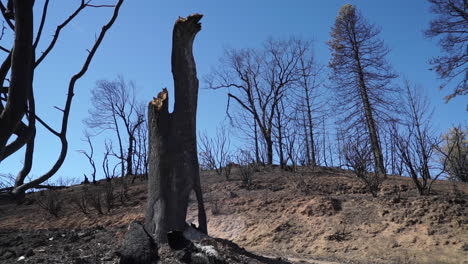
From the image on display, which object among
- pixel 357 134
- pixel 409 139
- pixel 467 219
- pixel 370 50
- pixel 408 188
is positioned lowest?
pixel 467 219

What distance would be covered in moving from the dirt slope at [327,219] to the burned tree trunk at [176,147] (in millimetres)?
966

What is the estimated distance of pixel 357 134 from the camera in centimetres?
1781

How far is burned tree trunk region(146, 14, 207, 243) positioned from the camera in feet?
18.1

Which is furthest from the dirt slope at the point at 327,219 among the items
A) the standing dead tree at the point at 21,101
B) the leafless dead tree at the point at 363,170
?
the standing dead tree at the point at 21,101

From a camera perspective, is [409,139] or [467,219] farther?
[409,139]

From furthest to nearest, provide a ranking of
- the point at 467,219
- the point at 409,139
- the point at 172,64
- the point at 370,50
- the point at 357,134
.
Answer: the point at 370,50, the point at 357,134, the point at 409,139, the point at 467,219, the point at 172,64

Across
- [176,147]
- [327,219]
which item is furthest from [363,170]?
[176,147]

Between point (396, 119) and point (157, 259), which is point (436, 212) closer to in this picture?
point (157, 259)

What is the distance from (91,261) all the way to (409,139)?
8532 mm

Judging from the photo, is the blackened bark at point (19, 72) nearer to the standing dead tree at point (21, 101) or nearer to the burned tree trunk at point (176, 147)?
the standing dead tree at point (21, 101)

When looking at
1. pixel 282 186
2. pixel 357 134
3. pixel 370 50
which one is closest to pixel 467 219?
pixel 282 186

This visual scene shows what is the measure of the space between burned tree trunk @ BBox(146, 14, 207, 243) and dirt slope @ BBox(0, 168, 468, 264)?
0.97m

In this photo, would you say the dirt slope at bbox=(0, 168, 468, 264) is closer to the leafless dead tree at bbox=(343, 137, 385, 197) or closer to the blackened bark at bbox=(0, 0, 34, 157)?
the leafless dead tree at bbox=(343, 137, 385, 197)

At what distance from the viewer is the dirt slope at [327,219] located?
745 centimetres
